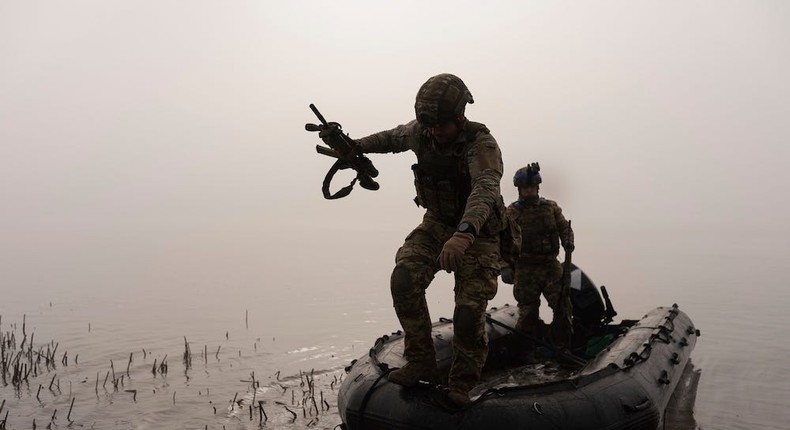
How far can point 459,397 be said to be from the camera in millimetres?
4570

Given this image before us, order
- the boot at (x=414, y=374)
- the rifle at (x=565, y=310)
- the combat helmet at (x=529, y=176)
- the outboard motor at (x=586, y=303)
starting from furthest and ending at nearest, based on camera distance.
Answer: the outboard motor at (x=586, y=303)
the combat helmet at (x=529, y=176)
the rifle at (x=565, y=310)
the boot at (x=414, y=374)

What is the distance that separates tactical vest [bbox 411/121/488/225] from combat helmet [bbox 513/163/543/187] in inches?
158

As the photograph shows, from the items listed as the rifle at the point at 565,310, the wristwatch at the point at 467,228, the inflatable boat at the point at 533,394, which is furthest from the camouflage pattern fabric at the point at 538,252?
the wristwatch at the point at 467,228

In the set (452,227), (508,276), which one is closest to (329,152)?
(452,227)

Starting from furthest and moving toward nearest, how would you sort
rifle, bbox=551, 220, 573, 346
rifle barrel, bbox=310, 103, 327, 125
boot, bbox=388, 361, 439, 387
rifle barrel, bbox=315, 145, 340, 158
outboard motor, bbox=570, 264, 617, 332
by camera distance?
outboard motor, bbox=570, 264, 617, 332, rifle, bbox=551, 220, 573, 346, rifle barrel, bbox=315, 145, 340, 158, rifle barrel, bbox=310, 103, 327, 125, boot, bbox=388, 361, 439, 387

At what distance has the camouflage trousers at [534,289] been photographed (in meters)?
8.76

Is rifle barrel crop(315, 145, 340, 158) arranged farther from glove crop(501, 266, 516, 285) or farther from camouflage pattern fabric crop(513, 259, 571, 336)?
glove crop(501, 266, 516, 285)

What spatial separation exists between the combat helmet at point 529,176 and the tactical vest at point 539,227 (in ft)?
0.99

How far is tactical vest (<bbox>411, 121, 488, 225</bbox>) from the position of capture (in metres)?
4.80

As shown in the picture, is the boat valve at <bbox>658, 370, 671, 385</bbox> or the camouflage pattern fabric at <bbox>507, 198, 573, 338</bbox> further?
the camouflage pattern fabric at <bbox>507, 198, 573, 338</bbox>

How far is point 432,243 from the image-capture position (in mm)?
4980

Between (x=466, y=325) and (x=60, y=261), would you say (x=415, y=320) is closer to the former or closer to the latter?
(x=466, y=325)

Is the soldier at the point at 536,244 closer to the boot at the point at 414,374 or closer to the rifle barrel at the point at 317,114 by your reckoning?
the boot at the point at 414,374

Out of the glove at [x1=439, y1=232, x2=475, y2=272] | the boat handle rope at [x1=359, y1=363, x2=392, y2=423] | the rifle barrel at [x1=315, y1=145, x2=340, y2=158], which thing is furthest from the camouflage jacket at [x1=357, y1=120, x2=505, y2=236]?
the boat handle rope at [x1=359, y1=363, x2=392, y2=423]
